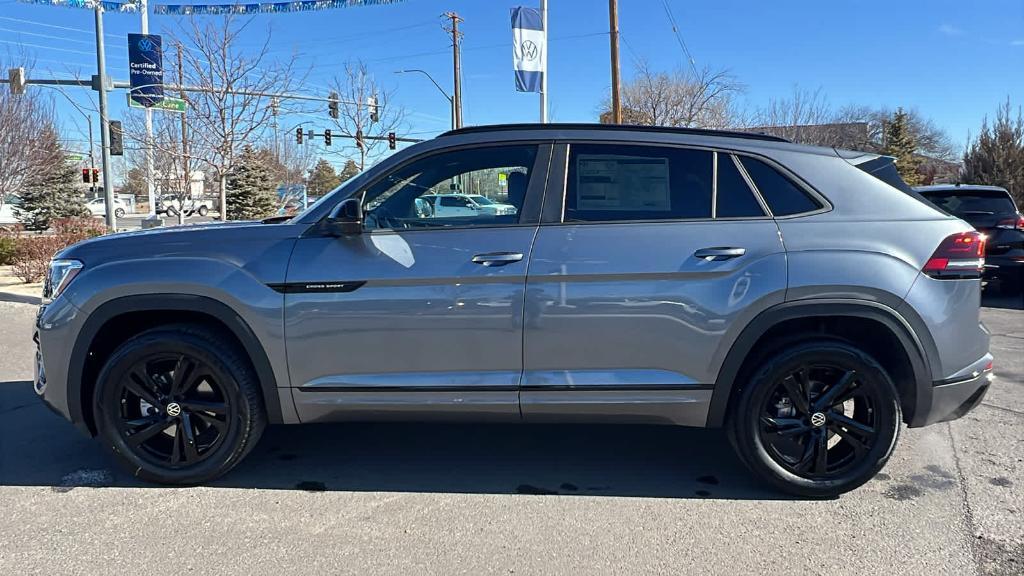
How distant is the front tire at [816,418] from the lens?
11.0 feet

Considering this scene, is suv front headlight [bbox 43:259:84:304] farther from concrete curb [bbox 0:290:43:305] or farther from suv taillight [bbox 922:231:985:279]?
concrete curb [bbox 0:290:43:305]

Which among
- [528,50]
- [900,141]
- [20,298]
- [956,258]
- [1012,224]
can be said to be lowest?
[20,298]

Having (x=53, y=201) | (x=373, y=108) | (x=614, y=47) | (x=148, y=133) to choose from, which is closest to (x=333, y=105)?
(x=373, y=108)

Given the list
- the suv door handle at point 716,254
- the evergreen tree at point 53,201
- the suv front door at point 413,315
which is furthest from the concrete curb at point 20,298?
the evergreen tree at point 53,201

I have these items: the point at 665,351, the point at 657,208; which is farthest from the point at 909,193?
the point at 665,351

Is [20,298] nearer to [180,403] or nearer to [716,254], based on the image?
[180,403]

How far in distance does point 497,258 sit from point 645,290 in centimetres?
73

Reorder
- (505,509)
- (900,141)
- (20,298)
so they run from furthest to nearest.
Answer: (900,141) < (20,298) < (505,509)

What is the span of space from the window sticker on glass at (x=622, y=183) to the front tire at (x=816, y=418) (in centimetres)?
102

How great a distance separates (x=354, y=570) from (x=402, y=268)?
1.38 m

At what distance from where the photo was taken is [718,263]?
10.7ft

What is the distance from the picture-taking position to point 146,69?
14383 millimetres

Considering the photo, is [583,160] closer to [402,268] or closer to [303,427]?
[402,268]

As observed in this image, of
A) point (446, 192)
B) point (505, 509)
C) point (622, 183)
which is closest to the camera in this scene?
point (505, 509)
